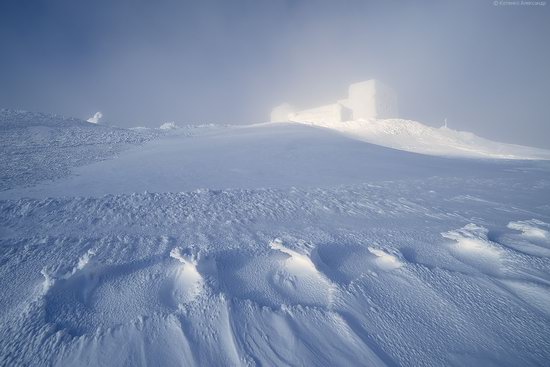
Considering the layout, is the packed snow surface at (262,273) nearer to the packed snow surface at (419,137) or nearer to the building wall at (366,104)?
the packed snow surface at (419,137)

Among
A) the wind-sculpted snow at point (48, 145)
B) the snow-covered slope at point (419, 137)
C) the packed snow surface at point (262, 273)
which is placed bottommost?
the snow-covered slope at point (419, 137)

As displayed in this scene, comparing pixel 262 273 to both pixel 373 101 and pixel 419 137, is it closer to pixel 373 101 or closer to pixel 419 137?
pixel 419 137

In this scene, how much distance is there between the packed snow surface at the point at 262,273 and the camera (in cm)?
145

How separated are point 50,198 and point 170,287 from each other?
2307 mm

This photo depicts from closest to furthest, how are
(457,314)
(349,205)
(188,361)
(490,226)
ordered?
(188,361) → (457,314) → (490,226) → (349,205)

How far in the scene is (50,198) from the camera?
10.1ft

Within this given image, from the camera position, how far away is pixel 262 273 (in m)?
2.06

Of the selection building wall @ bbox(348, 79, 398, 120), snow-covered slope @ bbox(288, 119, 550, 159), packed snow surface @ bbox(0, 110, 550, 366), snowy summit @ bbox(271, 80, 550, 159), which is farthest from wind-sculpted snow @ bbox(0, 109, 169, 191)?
building wall @ bbox(348, 79, 398, 120)

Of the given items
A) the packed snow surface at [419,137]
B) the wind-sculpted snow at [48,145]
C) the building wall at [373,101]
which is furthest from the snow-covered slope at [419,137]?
the building wall at [373,101]

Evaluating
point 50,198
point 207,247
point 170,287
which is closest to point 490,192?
point 207,247

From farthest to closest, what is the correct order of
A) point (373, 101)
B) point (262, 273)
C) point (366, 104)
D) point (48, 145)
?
point (366, 104)
point (373, 101)
point (48, 145)
point (262, 273)

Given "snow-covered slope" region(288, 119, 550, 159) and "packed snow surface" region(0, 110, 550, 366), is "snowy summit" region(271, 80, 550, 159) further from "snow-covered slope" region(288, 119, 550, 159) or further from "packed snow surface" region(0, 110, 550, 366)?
"packed snow surface" region(0, 110, 550, 366)

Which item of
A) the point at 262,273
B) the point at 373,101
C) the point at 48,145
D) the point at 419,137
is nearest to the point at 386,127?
the point at 419,137

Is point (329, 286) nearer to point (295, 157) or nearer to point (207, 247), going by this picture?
point (207, 247)
